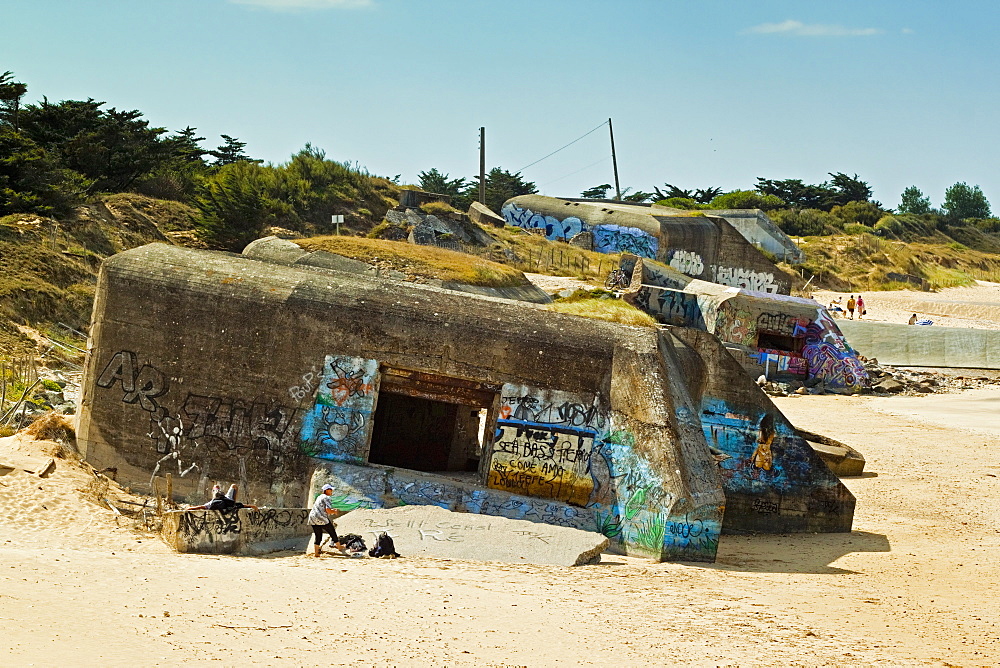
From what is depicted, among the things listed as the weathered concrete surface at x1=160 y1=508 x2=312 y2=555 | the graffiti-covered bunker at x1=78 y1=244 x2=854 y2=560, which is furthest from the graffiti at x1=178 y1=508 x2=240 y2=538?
the graffiti-covered bunker at x1=78 y1=244 x2=854 y2=560

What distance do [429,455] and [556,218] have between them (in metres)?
30.2

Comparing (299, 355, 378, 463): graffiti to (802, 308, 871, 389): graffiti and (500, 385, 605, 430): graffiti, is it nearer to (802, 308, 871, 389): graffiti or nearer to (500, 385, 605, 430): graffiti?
(500, 385, 605, 430): graffiti

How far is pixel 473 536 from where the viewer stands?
11602 millimetres

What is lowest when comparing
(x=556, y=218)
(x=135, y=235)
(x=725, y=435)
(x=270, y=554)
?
(x=270, y=554)

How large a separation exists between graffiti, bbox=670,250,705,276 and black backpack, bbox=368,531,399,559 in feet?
108

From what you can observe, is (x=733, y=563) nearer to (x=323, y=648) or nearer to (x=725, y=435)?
(x=725, y=435)

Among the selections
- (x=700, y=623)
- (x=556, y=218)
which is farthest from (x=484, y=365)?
(x=556, y=218)

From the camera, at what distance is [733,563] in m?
12.5

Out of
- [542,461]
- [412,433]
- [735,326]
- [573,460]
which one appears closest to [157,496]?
[542,461]

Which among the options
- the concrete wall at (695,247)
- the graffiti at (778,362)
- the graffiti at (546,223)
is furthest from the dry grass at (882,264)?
the graffiti at (778,362)

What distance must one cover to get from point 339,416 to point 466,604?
183 inches

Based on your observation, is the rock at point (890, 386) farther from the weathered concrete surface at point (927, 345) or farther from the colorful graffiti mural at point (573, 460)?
the colorful graffiti mural at point (573, 460)

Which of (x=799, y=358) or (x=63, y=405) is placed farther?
(x=799, y=358)

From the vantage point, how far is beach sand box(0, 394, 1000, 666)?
7160 mm
